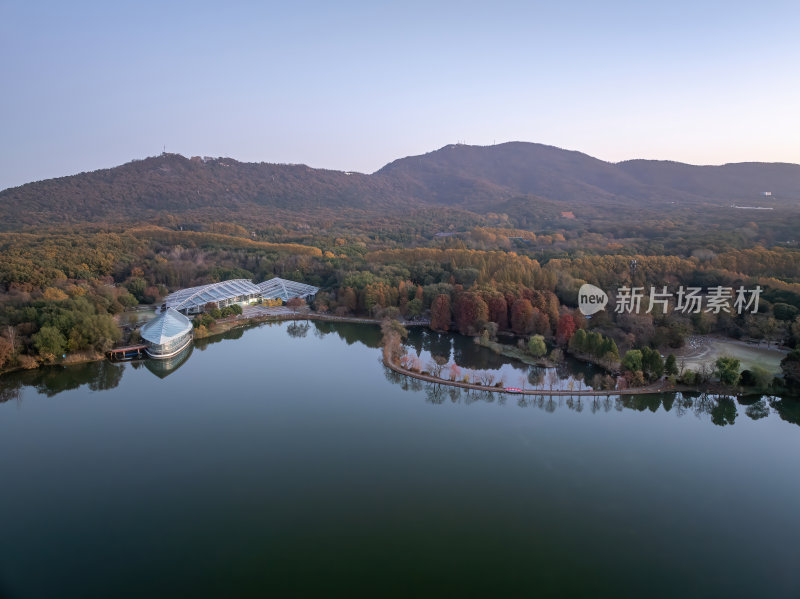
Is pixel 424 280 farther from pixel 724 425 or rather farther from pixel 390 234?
pixel 390 234

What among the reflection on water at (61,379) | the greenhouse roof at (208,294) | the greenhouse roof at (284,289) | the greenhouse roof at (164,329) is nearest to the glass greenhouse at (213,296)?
the greenhouse roof at (208,294)

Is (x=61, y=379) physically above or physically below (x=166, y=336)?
below

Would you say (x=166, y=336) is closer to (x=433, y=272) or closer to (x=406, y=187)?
(x=433, y=272)

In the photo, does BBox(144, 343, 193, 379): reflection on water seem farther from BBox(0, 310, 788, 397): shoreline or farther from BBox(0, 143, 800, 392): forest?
BBox(0, 143, 800, 392): forest

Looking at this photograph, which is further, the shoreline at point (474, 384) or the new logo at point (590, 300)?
the new logo at point (590, 300)

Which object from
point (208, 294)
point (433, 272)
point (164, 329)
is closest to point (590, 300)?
point (433, 272)

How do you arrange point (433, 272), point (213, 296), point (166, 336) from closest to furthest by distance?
point (166, 336)
point (213, 296)
point (433, 272)

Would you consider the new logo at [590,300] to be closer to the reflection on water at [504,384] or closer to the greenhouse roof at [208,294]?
the reflection on water at [504,384]
